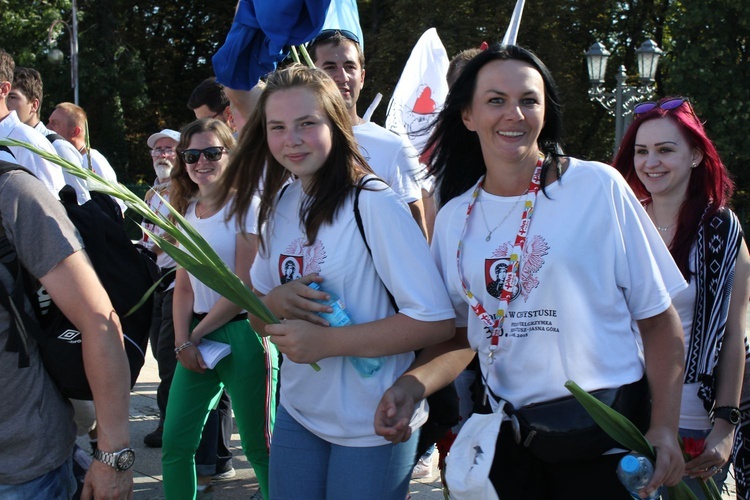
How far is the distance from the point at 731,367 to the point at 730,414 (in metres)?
0.17

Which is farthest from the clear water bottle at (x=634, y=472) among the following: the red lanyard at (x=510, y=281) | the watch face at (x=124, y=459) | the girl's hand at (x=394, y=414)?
the watch face at (x=124, y=459)

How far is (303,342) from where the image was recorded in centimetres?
249

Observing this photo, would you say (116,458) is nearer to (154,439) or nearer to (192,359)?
(192,359)

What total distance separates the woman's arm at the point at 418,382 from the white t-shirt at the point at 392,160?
1.11 metres

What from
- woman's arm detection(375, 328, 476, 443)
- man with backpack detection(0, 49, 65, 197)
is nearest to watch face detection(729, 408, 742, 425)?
woman's arm detection(375, 328, 476, 443)

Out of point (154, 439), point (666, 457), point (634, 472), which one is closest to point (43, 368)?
point (634, 472)

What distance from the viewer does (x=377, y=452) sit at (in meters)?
2.59

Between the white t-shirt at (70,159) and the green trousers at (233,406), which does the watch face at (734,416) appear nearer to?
the green trousers at (233,406)

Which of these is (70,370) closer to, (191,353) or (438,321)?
(438,321)

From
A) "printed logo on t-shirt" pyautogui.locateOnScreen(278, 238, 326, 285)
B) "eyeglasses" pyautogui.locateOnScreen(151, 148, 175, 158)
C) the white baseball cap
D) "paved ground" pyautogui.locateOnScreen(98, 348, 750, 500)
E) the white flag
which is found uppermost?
the white flag

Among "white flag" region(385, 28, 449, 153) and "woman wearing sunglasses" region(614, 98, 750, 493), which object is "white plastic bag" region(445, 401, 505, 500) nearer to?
"woman wearing sunglasses" region(614, 98, 750, 493)

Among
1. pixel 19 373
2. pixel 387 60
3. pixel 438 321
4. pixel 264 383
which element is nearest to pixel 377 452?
pixel 438 321

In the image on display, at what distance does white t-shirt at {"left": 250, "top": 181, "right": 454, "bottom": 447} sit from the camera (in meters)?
2.53

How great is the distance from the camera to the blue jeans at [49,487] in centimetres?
220
